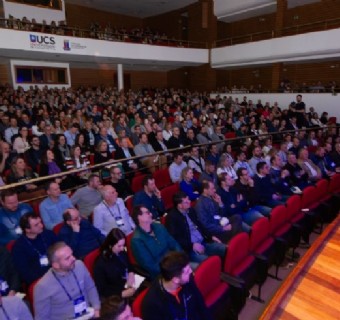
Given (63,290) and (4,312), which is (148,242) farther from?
(4,312)

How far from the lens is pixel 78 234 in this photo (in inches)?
111

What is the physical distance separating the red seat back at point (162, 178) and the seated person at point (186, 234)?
71.6 inches

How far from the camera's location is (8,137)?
6164 mm

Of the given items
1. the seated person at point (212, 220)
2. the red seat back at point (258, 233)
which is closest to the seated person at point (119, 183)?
the seated person at point (212, 220)

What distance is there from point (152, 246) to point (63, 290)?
880 millimetres

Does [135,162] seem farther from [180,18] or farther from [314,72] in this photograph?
[180,18]

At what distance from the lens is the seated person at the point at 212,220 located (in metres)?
3.54

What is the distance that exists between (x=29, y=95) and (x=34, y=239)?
327 inches

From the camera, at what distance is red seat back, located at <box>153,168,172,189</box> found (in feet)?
16.9

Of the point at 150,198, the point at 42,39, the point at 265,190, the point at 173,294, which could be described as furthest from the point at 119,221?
the point at 42,39

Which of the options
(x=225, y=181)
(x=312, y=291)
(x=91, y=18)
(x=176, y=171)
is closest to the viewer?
(x=312, y=291)

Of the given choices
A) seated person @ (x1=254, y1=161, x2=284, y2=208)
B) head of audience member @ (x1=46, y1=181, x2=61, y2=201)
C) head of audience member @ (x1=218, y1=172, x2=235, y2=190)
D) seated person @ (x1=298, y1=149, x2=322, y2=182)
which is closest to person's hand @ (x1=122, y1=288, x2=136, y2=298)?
head of audience member @ (x1=46, y1=181, x2=61, y2=201)

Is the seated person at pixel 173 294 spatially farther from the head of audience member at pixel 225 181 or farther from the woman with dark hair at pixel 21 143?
the woman with dark hair at pixel 21 143

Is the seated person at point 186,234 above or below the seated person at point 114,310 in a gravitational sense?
below
